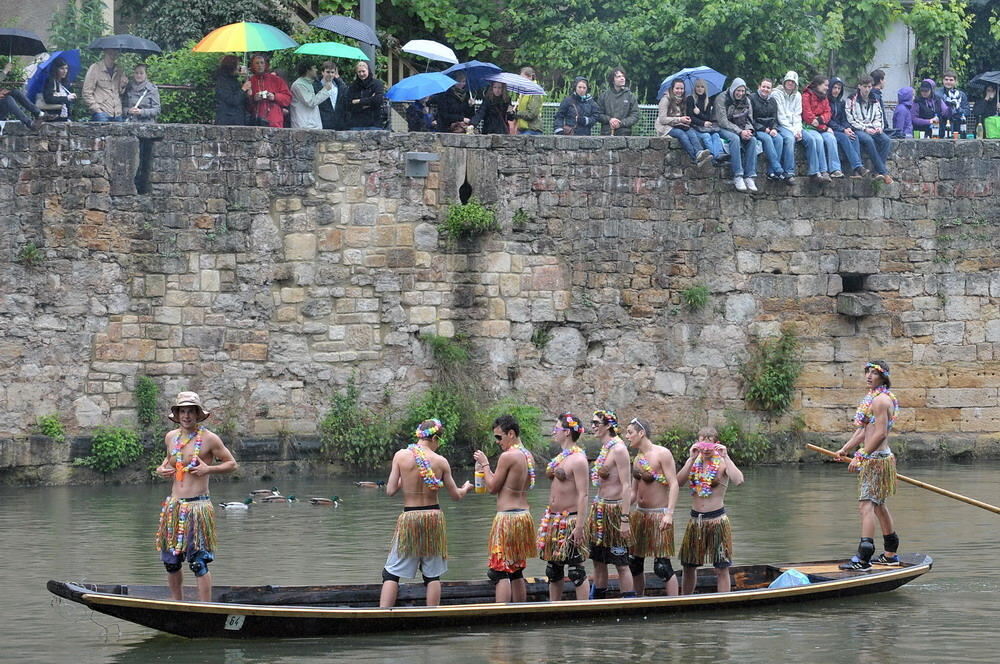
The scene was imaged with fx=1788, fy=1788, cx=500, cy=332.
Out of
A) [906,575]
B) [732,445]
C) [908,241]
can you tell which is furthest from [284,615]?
[908,241]

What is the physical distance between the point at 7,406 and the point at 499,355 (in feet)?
19.0

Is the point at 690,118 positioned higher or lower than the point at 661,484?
higher

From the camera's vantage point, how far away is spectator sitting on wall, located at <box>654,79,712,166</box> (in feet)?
70.9

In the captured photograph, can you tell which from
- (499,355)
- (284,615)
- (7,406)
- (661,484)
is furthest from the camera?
(499,355)

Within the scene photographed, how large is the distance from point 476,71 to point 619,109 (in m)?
1.83

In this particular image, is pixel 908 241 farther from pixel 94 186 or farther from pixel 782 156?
pixel 94 186

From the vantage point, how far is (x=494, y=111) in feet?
71.2

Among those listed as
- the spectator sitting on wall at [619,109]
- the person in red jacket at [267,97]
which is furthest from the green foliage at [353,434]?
the spectator sitting on wall at [619,109]

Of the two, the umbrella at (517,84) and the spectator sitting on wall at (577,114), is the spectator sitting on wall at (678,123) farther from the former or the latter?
the umbrella at (517,84)

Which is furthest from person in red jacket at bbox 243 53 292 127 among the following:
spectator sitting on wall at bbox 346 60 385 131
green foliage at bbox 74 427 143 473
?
green foliage at bbox 74 427 143 473

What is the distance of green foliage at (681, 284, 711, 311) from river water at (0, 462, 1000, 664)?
2.12 meters

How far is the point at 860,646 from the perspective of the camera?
11.9 m

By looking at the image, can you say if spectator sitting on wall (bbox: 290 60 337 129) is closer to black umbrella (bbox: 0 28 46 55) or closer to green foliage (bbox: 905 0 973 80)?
black umbrella (bbox: 0 28 46 55)

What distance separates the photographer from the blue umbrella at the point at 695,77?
22094 mm
